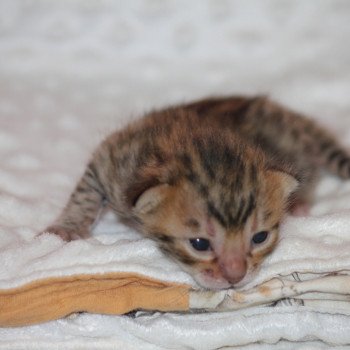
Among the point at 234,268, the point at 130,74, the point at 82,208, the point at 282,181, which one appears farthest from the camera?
the point at 130,74

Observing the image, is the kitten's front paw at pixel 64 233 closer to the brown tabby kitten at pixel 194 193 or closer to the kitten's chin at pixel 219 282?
the brown tabby kitten at pixel 194 193

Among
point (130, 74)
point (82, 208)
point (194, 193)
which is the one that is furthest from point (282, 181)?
point (130, 74)

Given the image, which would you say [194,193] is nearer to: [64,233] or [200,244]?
[200,244]

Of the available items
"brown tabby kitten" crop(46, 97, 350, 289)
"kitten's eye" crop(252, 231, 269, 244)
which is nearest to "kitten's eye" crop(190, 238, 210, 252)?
"brown tabby kitten" crop(46, 97, 350, 289)

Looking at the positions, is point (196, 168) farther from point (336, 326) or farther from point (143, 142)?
point (336, 326)

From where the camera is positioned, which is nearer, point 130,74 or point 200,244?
point 200,244

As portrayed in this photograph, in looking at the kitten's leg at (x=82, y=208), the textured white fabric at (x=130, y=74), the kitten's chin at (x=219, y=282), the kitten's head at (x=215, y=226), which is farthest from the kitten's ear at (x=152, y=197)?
the kitten's leg at (x=82, y=208)

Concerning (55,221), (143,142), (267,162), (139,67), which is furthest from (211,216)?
(139,67)
